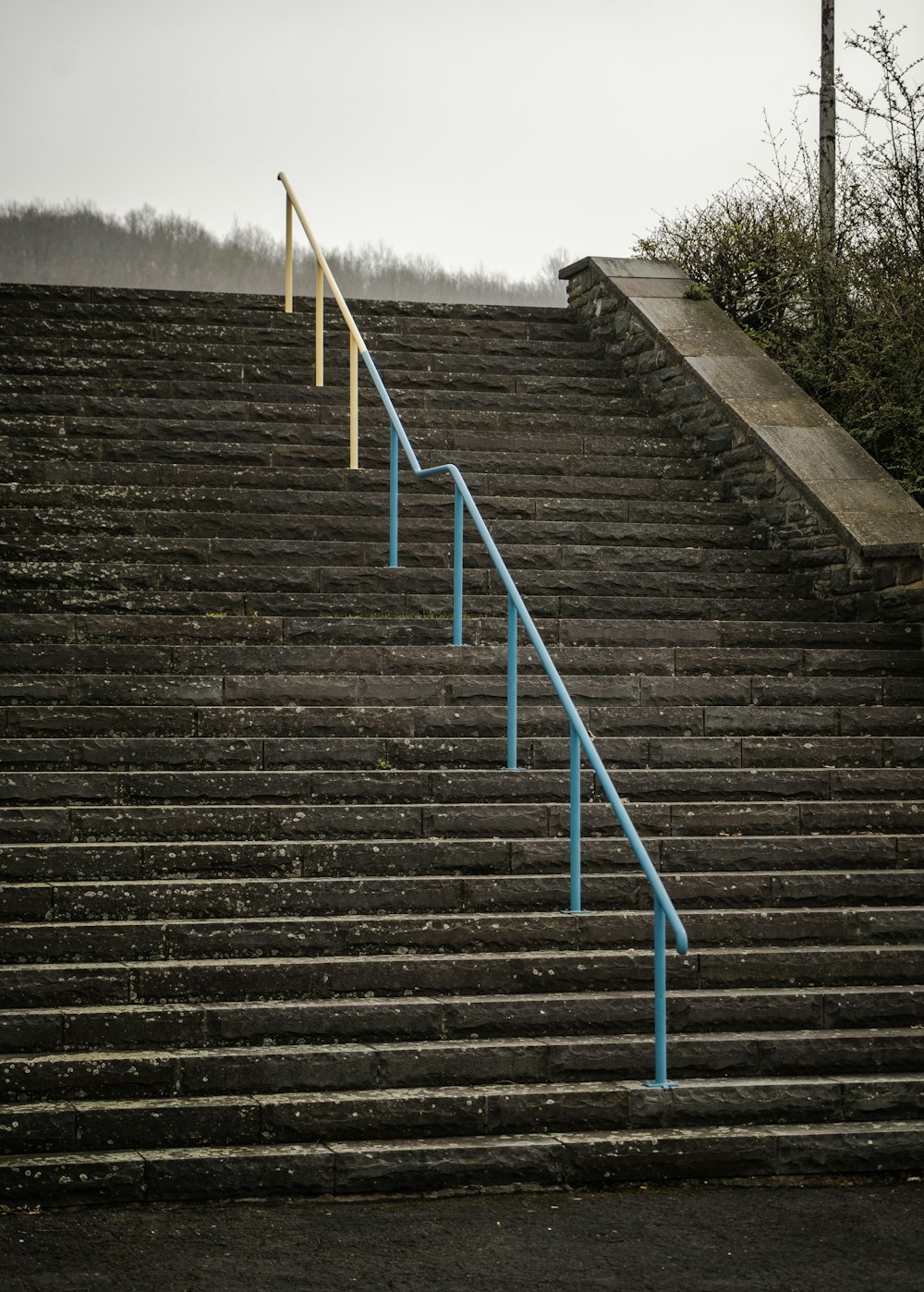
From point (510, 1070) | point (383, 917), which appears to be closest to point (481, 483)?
point (383, 917)

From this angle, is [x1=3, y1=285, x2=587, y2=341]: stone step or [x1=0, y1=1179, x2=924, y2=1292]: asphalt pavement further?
[x1=3, y1=285, x2=587, y2=341]: stone step

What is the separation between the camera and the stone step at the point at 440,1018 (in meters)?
5.58

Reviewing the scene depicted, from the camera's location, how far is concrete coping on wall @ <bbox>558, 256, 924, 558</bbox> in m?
9.27

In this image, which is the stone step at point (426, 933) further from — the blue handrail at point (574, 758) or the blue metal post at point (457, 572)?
the blue metal post at point (457, 572)

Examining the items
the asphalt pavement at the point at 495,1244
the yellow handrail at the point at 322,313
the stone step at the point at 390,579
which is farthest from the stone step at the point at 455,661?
the asphalt pavement at the point at 495,1244

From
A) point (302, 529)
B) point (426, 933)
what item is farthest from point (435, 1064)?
point (302, 529)

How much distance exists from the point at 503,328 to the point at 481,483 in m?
3.01

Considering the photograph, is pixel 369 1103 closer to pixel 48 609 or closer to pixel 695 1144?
pixel 695 1144

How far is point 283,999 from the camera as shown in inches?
232

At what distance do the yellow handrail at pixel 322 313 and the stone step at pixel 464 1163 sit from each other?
5.20m

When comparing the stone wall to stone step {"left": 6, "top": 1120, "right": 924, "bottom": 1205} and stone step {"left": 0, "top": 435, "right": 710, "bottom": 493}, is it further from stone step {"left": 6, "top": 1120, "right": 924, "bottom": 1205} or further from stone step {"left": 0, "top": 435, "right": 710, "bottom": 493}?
stone step {"left": 6, "top": 1120, "right": 924, "bottom": 1205}

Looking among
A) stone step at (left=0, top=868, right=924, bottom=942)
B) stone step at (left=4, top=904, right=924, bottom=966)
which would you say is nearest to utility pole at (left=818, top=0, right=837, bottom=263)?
stone step at (left=0, top=868, right=924, bottom=942)

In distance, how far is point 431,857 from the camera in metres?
6.55

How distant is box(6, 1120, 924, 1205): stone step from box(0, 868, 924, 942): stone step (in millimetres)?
1130
